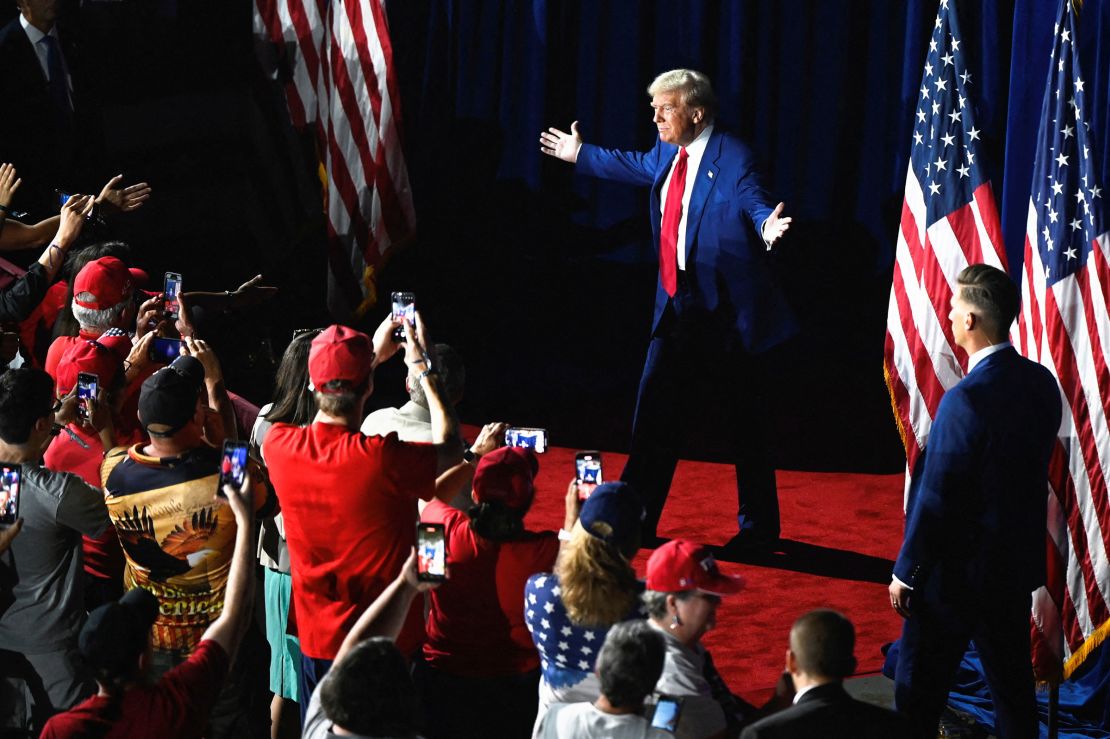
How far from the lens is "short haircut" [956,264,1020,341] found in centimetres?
470

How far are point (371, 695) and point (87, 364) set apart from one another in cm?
281

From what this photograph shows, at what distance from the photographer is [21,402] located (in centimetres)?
443

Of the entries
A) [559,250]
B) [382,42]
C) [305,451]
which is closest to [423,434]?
[305,451]

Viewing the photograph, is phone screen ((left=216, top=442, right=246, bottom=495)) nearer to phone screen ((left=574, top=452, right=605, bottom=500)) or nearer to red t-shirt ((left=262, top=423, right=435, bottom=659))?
red t-shirt ((left=262, top=423, right=435, bottom=659))

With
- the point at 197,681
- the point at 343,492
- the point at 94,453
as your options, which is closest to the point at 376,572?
the point at 343,492

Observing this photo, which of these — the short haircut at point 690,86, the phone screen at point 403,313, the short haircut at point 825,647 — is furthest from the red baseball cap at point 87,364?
the short haircut at point 690,86

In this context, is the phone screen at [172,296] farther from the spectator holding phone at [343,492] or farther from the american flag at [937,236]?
the american flag at [937,236]

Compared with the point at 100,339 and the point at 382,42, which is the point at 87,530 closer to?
the point at 100,339

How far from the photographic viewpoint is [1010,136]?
22.2 feet

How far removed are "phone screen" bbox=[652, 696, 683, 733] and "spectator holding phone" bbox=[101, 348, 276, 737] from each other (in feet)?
5.06

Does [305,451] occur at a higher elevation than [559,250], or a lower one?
lower

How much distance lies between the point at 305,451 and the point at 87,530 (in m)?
0.74

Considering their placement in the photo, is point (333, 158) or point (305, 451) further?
point (333, 158)

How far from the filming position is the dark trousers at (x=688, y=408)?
748cm
